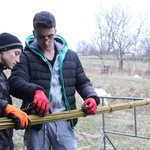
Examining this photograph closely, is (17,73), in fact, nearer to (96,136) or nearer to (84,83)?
(84,83)

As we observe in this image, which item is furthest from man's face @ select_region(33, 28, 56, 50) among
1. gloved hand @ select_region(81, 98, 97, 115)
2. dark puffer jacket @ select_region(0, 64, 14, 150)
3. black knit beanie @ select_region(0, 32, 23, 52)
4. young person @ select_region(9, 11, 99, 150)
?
gloved hand @ select_region(81, 98, 97, 115)

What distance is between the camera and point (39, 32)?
5.53 ft

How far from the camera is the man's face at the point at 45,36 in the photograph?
5.51 feet

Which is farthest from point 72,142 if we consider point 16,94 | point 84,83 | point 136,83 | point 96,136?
point 136,83

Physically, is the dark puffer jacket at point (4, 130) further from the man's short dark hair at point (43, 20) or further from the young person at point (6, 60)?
the man's short dark hair at point (43, 20)

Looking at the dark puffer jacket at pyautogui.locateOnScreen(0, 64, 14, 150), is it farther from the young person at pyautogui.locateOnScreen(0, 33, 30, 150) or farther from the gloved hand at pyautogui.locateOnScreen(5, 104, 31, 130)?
the gloved hand at pyautogui.locateOnScreen(5, 104, 31, 130)

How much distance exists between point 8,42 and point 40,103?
38 cm

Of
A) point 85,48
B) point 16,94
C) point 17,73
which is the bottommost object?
point 85,48

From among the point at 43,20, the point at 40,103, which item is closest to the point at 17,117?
the point at 40,103

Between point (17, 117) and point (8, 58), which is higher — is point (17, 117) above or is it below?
below

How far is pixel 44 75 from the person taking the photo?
1753mm

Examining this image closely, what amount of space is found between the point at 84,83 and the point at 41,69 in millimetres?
320

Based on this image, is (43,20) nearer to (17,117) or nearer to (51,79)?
(51,79)

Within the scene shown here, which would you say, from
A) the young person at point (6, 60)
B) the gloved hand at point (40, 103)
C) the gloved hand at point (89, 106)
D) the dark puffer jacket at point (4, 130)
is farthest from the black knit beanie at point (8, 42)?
the gloved hand at point (89, 106)
